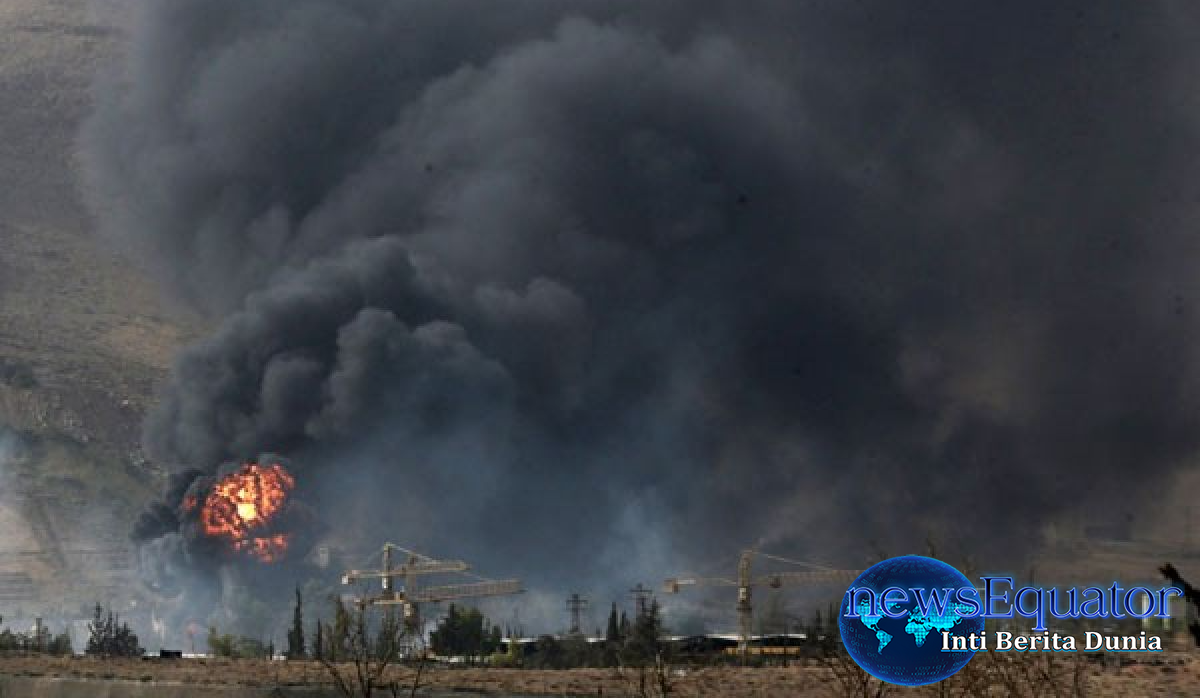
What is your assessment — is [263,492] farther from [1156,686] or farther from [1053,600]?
[1053,600]

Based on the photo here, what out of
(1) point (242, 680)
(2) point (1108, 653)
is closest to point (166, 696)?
(1) point (242, 680)

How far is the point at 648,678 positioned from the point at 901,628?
43.9m

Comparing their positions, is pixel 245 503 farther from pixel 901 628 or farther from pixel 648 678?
pixel 901 628

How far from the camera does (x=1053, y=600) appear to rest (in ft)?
127

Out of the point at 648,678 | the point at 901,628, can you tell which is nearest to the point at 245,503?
the point at 648,678

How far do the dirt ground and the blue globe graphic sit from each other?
6.73 meters

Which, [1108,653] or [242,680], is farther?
[242,680]

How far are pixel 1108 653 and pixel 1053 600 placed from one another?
32773mm

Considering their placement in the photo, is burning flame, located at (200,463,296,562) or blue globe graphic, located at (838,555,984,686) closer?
blue globe graphic, located at (838,555,984,686)

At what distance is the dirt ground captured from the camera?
58409 mm

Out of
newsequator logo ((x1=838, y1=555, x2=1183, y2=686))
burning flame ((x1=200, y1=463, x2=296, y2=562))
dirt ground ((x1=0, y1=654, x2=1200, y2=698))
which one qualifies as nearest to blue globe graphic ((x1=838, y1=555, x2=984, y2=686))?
newsequator logo ((x1=838, y1=555, x2=1183, y2=686))

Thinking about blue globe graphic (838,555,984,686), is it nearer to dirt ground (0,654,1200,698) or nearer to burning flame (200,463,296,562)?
dirt ground (0,654,1200,698)


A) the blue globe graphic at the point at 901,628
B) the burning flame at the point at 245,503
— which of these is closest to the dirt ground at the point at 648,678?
the blue globe graphic at the point at 901,628

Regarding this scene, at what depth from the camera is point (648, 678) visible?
243 ft
